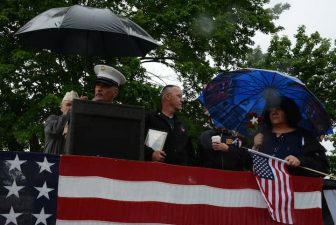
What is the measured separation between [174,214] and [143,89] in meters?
11.1

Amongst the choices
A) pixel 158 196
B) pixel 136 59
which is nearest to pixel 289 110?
pixel 158 196

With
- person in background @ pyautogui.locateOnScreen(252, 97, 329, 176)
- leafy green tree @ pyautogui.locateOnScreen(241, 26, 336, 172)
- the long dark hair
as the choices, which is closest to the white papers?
person in background @ pyautogui.locateOnScreen(252, 97, 329, 176)

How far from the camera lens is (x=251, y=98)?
5.83 meters

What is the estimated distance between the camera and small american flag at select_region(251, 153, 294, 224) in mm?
4809

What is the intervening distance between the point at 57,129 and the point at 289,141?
7.15ft

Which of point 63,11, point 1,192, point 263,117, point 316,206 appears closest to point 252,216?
point 316,206

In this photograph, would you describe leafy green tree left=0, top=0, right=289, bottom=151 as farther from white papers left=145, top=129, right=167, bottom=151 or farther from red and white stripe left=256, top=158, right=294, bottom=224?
red and white stripe left=256, top=158, right=294, bottom=224

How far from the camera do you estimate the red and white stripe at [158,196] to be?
4.07m

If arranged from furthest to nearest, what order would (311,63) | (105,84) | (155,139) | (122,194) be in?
1. (311,63)
2. (105,84)
3. (155,139)
4. (122,194)

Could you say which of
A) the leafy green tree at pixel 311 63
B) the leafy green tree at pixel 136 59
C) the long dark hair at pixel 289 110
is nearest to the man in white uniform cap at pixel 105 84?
the long dark hair at pixel 289 110

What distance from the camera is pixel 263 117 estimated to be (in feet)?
18.4

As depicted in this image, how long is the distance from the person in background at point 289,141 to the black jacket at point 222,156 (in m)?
0.28

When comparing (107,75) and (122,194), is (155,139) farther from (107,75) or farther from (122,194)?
(122,194)

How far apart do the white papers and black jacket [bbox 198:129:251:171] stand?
2.55ft
